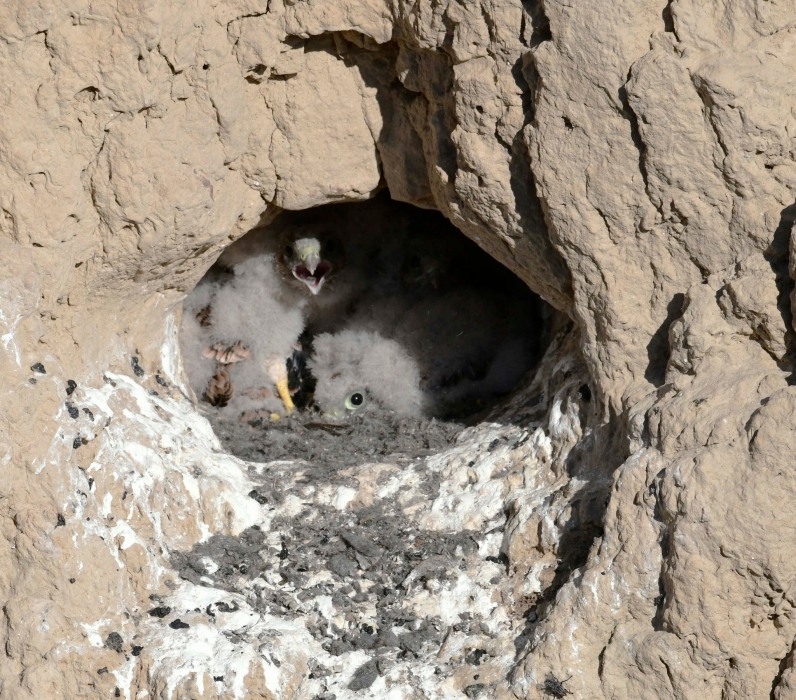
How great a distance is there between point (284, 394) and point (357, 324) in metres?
0.58

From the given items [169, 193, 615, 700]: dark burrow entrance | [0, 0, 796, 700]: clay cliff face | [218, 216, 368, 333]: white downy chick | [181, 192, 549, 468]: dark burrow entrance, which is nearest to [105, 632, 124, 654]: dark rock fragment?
[0, 0, 796, 700]: clay cliff face

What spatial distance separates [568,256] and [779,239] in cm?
61

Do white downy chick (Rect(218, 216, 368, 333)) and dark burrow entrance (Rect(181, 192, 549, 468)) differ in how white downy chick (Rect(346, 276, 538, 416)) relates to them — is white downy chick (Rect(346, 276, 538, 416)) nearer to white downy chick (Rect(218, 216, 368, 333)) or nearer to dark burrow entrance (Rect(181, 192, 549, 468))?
dark burrow entrance (Rect(181, 192, 549, 468))

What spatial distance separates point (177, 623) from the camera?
264 cm

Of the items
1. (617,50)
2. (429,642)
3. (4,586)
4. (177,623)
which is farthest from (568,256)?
(4,586)

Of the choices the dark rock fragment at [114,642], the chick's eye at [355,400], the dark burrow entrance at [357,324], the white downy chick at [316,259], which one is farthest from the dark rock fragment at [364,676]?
the white downy chick at [316,259]

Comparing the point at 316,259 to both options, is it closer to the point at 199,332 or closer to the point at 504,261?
the point at 199,332

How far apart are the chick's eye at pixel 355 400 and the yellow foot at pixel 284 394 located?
0.30 metres

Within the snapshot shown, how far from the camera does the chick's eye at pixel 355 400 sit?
4719 mm

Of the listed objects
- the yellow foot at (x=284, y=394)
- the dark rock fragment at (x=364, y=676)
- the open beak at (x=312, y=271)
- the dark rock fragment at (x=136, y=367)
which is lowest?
the dark rock fragment at (x=364, y=676)

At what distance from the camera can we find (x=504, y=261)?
3.18 meters

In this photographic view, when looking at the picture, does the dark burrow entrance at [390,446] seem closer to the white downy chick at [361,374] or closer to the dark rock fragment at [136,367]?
the white downy chick at [361,374]

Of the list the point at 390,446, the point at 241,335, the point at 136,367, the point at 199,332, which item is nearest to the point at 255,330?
the point at 241,335

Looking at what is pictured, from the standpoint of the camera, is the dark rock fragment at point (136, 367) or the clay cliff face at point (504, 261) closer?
the clay cliff face at point (504, 261)
